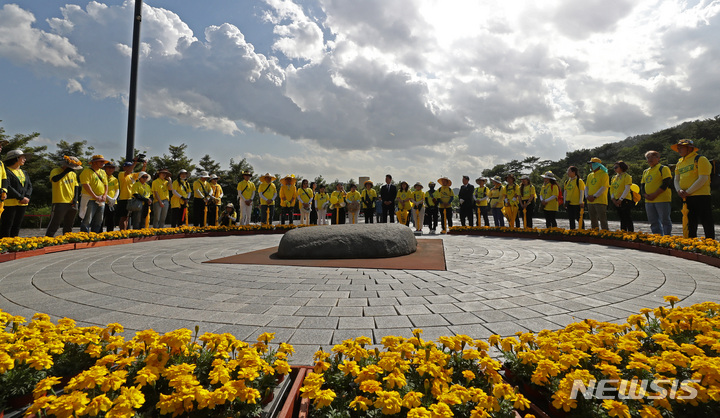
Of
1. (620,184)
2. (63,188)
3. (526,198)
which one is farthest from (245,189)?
(620,184)

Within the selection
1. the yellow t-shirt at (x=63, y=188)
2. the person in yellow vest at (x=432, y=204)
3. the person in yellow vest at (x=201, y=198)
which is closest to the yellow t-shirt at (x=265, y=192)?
the person in yellow vest at (x=201, y=198)

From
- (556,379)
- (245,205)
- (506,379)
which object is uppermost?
(245,205)

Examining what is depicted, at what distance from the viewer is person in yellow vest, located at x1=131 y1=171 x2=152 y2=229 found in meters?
9.94

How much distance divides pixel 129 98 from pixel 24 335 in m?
10.5

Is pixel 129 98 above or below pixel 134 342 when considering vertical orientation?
above

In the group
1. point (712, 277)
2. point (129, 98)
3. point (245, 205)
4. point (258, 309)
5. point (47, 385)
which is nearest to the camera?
point (47, 385)

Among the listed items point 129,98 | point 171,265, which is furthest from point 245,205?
point 171,265

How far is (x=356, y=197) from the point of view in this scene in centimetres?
1381

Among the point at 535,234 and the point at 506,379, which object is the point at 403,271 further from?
the point at 535,234

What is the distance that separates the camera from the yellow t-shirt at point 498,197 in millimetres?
12430

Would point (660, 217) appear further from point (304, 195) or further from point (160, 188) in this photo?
point (160, 188)

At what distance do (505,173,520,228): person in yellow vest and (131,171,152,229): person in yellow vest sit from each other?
469 inches

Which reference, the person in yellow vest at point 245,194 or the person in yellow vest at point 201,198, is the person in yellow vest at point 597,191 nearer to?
the person in yellow vest at point 245,194

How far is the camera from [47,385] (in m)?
1.51
